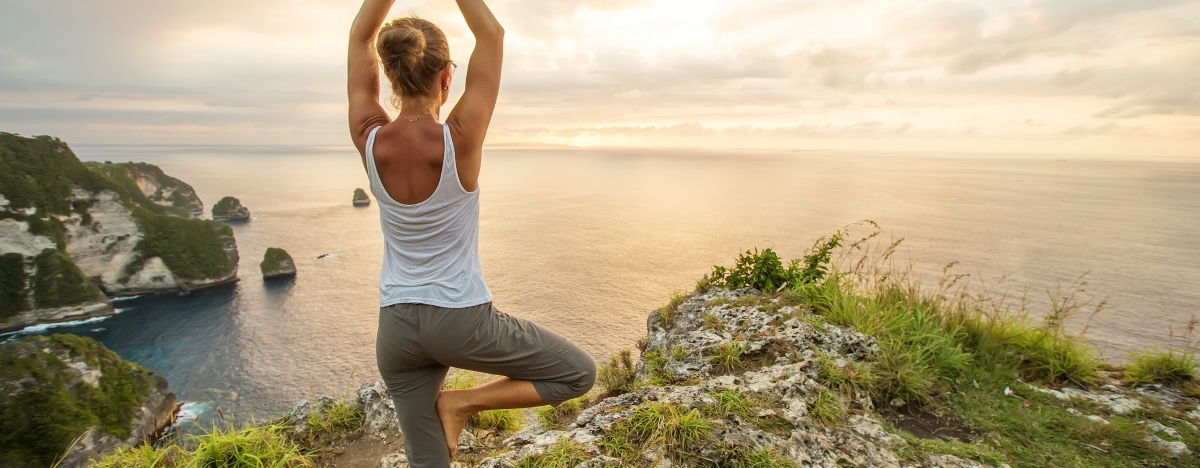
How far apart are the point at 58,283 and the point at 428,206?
81.3 m

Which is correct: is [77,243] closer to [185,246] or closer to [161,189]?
[185,246]

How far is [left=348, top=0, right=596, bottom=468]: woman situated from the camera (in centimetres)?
214

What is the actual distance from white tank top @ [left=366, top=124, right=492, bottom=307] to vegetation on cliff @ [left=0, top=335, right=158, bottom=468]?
36442 mm

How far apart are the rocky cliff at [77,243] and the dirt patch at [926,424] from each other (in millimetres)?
80431

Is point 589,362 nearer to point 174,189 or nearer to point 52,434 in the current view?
point 52,434

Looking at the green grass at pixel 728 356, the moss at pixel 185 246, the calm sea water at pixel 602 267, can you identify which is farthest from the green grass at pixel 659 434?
the moss at pixel 185 246

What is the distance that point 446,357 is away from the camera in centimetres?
234

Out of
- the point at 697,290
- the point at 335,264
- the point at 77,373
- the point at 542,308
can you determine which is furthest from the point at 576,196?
the point at 697,290

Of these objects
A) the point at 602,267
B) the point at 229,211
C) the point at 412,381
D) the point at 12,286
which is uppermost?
the point at 412,381

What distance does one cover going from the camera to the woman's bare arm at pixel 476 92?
214cm

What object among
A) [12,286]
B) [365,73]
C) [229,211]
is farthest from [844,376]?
[229,211]

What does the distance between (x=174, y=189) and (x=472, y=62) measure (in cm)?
14770

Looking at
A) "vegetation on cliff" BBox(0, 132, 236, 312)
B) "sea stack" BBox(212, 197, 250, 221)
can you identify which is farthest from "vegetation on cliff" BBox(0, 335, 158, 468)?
"sea stack" BBox(212, 197, 250, 221)

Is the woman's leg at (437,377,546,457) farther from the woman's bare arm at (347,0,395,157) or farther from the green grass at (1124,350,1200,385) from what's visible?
the green grass at (1124,350,1200,385)
